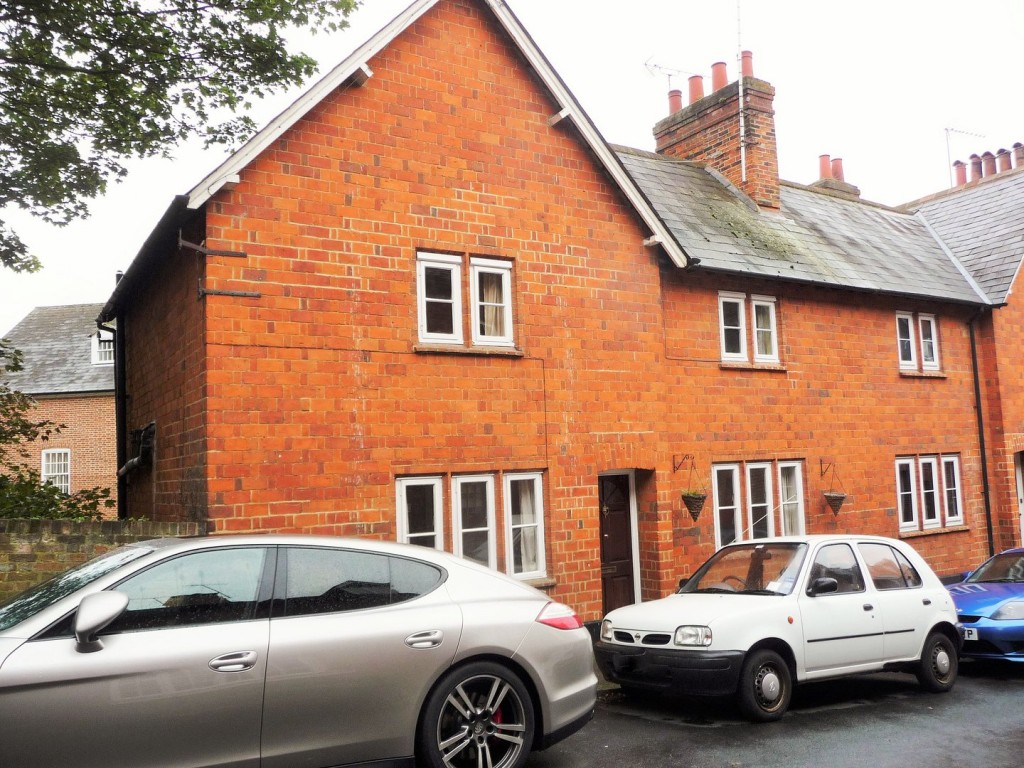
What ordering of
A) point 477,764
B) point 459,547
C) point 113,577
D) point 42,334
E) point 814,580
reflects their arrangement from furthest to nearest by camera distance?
point 42,334 < point 459,547 < point 814,580 < point 477,764 < point 113,577

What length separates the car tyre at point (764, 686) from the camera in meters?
7.54

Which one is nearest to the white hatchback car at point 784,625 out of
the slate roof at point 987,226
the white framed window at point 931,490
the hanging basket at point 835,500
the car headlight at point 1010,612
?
the car headlight at point 1010,612

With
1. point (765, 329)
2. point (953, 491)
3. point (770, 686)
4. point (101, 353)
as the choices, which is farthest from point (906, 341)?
point (101, 353)

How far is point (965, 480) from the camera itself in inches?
663

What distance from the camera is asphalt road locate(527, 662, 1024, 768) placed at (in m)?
6.54

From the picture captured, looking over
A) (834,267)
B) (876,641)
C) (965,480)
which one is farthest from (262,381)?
(965,480)

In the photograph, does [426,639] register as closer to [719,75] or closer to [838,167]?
[719,75]

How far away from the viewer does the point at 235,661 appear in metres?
4.83

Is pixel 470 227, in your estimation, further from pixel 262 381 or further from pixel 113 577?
pixel 113 577

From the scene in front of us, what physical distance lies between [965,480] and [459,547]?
11087 millimetres

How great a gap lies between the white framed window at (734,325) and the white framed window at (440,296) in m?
4.80

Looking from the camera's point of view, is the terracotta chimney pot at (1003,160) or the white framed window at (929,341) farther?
the terracotta chimney pot at (1003,160)

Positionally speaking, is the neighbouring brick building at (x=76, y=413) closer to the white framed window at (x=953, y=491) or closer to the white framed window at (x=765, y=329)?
the white framed window at (x=765, y=329)

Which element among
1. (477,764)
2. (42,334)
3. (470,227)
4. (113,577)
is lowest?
(477,764)
